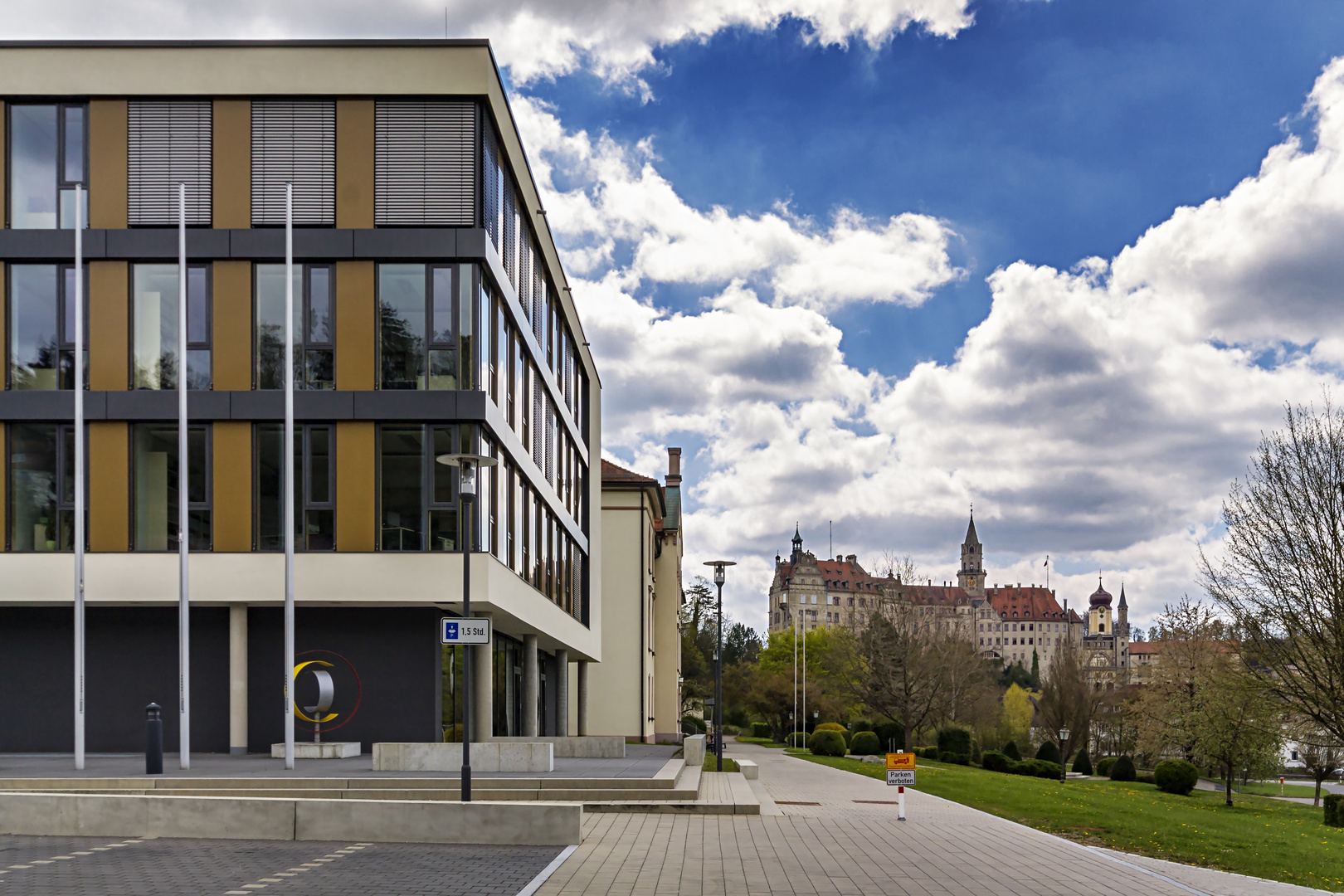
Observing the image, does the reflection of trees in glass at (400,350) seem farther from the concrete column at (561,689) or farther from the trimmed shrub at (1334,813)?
the trimmed shrub at (1334,813)

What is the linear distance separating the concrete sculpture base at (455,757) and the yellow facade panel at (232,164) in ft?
42.4

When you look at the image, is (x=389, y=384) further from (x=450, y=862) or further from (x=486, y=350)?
(x=450, y=862)

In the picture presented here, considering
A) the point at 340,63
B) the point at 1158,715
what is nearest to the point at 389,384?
the point at 340,63

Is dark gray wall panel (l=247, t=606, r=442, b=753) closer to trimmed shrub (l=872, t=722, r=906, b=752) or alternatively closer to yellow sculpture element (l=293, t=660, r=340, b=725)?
yellow sculpture element (l=293, t=660, r=340, b=725)

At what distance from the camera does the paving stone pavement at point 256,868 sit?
10359 millimetres

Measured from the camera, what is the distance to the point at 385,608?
85.4 feet

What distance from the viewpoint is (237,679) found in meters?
25.3

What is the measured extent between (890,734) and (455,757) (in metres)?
40.3

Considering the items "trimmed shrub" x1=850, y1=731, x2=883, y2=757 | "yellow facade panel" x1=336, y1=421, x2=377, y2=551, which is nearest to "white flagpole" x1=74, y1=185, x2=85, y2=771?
"yellow facade panel" x1=336, y1=421, x2=377, y2=551

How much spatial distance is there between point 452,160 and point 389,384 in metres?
5.39

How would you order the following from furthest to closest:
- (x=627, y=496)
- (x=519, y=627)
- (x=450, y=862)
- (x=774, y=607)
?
(x=774, y=607), (x=627, y=496), (x=519, y=627), (x=450, y=862)

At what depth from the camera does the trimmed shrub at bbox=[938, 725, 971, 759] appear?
52.6m

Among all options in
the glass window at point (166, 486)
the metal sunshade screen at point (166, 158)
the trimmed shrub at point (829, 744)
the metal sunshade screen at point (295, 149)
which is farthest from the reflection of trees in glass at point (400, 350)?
the trimmed shrub at point (829, 744)

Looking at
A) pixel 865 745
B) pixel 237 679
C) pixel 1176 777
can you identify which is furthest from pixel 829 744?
pixel 237 679
